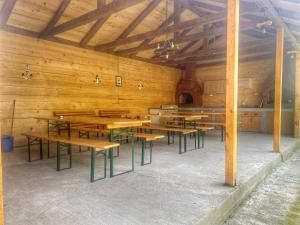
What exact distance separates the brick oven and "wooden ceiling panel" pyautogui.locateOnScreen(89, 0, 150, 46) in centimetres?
436

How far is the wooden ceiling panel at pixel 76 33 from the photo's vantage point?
6.34 meters

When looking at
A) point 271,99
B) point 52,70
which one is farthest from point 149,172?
point 271,99

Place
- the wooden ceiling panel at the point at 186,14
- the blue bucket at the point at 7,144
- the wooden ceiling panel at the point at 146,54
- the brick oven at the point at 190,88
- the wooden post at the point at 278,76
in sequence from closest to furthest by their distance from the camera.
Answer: the wooden post at the point at 278,76
the blue bucket at the point at 7,144
the wooden ceiling panel at the point at 186,14
the wooden ceiling panel at the point at 146,54
the brick oven at the point at 190,88

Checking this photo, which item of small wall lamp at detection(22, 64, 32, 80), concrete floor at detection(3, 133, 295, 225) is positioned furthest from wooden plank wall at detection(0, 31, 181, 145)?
concrete floor at detection(3, 133, 295, 225)

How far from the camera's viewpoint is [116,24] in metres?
6.69

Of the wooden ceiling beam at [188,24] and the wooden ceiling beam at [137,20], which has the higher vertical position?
the wooden ceiling beam at [137,20]

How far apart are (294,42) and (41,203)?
A: 689 cm

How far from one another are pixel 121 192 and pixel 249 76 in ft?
27.6

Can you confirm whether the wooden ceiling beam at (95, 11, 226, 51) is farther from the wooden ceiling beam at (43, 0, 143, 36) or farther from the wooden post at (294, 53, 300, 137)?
the wooden post at (294, 53, 300, 137)

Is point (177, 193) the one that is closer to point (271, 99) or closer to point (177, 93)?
point (271, 99)

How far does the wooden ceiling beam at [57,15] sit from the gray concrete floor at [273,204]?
547 cm

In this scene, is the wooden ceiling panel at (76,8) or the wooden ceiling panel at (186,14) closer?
the wooden ceiling panel at (76,8)

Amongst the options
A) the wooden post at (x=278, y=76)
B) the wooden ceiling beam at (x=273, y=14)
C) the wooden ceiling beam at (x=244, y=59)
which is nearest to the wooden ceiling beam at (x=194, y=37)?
the wooden ceiling beam at (x=273, y=14)

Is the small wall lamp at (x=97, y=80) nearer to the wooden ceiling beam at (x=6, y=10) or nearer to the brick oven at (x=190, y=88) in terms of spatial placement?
the wooden ceiling beam at (x=6, y=10)
